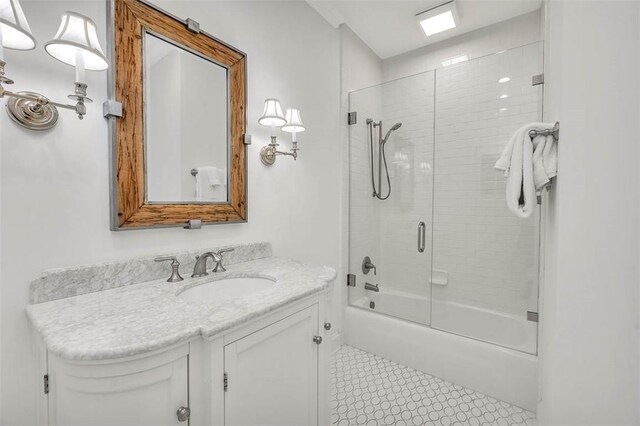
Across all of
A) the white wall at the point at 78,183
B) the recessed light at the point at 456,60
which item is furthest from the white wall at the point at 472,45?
the white wall at the point at 78,183

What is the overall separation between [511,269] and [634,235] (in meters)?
1.49

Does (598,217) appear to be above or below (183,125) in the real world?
below

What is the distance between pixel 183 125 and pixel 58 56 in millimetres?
493

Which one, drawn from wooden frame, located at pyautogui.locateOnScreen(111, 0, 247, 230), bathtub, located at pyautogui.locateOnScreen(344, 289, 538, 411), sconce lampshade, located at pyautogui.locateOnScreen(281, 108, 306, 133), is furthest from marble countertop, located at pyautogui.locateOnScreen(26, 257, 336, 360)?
bathtub, located at pyautogui.locateOnScreen(344, 289, 538, 411)

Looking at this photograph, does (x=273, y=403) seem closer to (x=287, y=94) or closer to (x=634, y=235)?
(x=634, y=235)

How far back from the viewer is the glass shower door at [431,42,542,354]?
1.93m

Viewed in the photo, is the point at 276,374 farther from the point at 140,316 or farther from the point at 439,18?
the point at 439,18

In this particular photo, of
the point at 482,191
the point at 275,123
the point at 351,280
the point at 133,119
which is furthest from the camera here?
the point at 351,280

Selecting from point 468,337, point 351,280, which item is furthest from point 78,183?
point 468,337

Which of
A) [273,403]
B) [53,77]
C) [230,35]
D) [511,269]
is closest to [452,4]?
[230,35]

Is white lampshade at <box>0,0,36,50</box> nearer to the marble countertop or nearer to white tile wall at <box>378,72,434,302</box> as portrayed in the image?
the marble countertop

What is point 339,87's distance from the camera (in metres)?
2.30

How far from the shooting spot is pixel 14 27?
713 mm

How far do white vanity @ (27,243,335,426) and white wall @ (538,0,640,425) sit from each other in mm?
832
